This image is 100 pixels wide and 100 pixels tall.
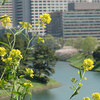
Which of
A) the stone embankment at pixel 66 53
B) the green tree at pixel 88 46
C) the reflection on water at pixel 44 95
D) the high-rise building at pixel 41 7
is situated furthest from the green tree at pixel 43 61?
the high-rise building at pixel 41 7

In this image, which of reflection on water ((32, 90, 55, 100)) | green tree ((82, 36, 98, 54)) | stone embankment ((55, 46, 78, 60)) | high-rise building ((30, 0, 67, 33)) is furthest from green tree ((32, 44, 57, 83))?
high-rise building ((30, 0, 67, 33))

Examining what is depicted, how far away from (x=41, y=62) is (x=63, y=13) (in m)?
107

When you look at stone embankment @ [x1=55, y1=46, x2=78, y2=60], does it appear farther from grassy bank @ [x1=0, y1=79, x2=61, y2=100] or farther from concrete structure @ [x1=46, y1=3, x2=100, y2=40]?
concrete structure @ [x1=46, y1=3, x2=100, y2=40]

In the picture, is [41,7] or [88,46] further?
[41,7]

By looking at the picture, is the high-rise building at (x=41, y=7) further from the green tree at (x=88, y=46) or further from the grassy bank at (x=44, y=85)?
the grassy bank at (x=44, y=85)

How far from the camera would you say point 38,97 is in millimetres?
41312

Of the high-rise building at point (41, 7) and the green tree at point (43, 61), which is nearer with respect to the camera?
the green tree at point (43, 61)

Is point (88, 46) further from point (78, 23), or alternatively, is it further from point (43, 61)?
point (78, 23)

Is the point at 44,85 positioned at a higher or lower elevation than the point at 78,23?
higher

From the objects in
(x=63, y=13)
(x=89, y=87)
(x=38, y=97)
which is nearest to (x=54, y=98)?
(x=38, y=97)

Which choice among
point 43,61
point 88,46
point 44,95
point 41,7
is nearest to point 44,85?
point 43,61

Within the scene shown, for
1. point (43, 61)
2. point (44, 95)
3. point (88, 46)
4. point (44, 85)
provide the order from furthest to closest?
point (88, 46)
point (43, 61)
point (44, 85)
point (44, 95)

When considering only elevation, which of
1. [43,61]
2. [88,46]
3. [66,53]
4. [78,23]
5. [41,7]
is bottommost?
[66,53]

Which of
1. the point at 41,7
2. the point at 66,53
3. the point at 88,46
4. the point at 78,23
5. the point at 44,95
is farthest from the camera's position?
the point at 41,7
